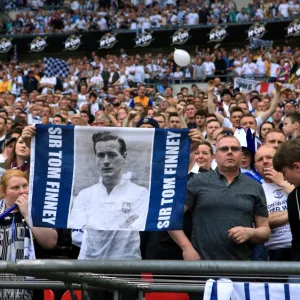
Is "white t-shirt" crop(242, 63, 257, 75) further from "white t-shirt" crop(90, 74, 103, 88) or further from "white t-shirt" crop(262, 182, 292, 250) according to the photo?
"white t-shirt" crop(262, 182, 292, 250)

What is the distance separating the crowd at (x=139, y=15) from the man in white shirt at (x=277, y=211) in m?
25.2

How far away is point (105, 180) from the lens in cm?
470

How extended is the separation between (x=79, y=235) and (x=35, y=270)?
331 cm

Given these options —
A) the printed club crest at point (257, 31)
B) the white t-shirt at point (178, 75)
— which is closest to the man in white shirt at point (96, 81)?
the white t-shirt at point (178, 75)

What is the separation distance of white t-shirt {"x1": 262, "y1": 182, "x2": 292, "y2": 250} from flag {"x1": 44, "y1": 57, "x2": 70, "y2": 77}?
2008 centimetres

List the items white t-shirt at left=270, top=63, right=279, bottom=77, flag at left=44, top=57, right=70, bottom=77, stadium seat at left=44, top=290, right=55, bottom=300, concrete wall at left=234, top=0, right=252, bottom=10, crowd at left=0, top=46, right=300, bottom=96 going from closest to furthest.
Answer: stadium seat at left=44, top=290, right=55, bottom=300, white t-shirt at left=270, top=63, right=279, bottom=77, crowd at left=0, top=46, right=300, bottom=96, flag at left=44, top=57, right=70, bottom=77, concrete wall at left=234, top=0, right=252, bottom=10

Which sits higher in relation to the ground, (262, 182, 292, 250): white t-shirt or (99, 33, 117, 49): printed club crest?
(99, 33, 117, 49): printed club crest

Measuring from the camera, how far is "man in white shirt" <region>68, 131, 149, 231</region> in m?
4.67

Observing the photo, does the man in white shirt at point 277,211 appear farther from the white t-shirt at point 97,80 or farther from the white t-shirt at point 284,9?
the white t-shirt at point 284,9

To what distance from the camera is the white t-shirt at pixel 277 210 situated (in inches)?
242

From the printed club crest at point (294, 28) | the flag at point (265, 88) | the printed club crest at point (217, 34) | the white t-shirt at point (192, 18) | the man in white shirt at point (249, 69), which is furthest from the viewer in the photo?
the white t-shirt at point (192, 18)

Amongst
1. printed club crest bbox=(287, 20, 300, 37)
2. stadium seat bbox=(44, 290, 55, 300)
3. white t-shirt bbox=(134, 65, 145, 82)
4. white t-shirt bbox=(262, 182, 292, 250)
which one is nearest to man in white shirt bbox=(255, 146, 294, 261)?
white t-shirt bbox=(262, 182, 292, 250)

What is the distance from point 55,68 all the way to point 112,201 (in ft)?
71.9

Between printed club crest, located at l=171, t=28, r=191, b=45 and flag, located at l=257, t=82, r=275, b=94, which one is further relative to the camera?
printed club crest, located at l=171, t=28, r=191, b=45
